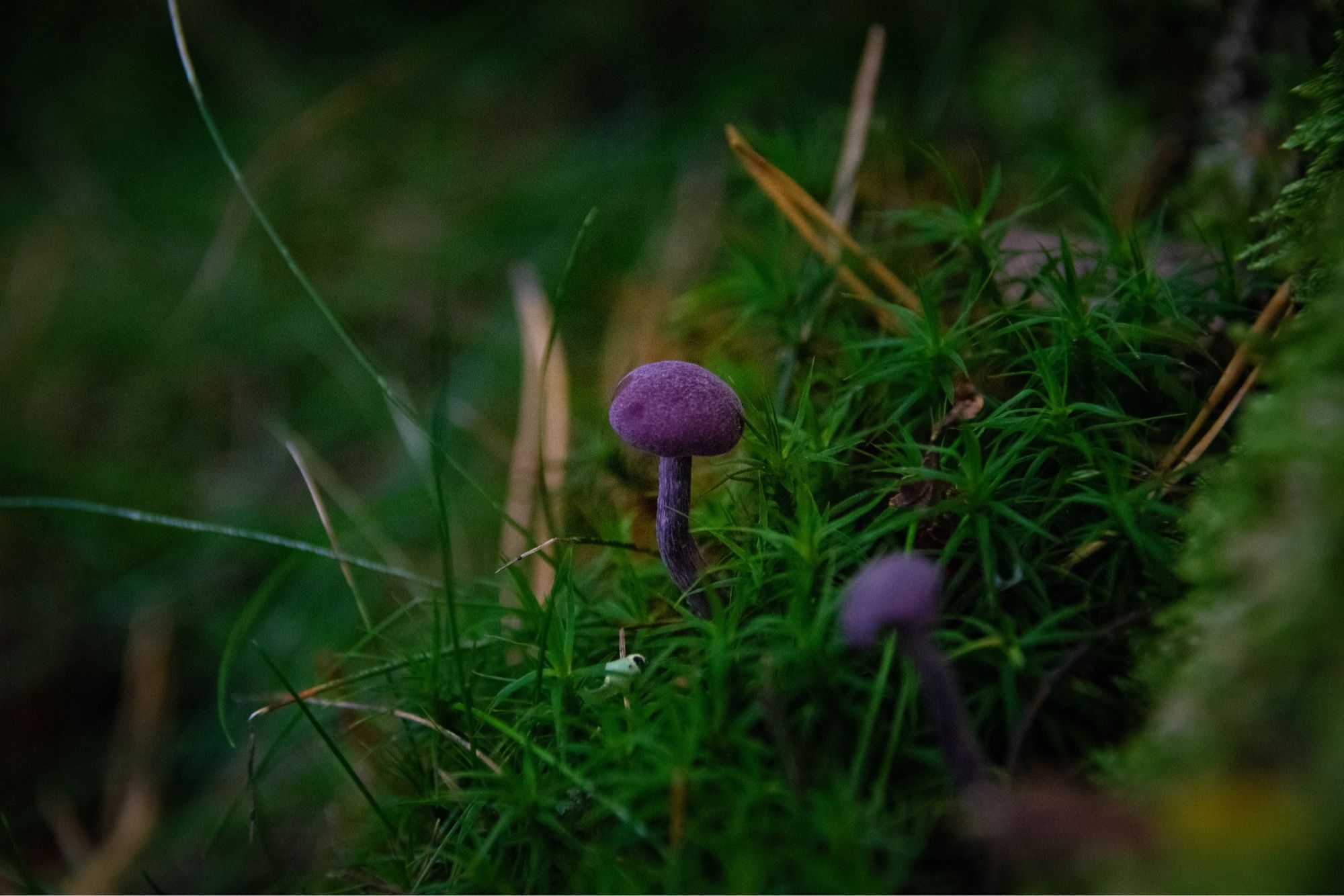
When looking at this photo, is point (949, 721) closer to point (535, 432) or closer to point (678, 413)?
point (678, 413)

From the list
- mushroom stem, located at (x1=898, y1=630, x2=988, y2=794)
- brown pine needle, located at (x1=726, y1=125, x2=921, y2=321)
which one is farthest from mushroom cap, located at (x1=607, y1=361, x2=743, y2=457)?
brown pine needle, located at (x1=726, y1=125, x2=921, y2=321)

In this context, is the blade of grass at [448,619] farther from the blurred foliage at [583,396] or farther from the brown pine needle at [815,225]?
the brown pine needle at [815,225]

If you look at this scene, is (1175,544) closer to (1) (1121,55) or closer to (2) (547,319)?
(1) (1121,55)

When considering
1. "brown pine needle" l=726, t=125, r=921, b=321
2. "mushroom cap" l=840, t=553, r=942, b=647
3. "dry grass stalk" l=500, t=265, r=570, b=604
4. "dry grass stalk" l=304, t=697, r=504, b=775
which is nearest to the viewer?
"mushroom cap" l=840, t=553, r=942, b=647

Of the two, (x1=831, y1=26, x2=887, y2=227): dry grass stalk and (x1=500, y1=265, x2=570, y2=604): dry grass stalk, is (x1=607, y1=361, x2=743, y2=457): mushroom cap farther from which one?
(x1=831, y1=26, x2=887, y2=227): dry grass stalk

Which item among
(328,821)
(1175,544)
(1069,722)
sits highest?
(1175,544)

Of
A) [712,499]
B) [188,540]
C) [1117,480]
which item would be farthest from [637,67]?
[1117,480]

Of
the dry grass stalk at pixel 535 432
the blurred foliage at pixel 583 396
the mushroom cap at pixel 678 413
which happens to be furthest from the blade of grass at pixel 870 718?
the dry grass stalk at pixel 535 432
